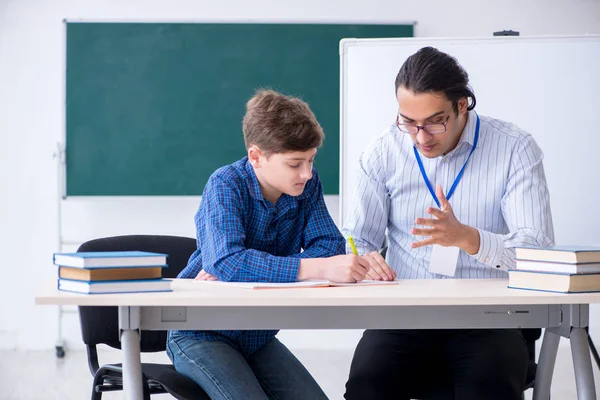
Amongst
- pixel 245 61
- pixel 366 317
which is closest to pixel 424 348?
pixel 366 317

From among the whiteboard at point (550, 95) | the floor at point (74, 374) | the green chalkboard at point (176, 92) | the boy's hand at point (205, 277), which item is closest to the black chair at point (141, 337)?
the boy's hand at point (205, 277)

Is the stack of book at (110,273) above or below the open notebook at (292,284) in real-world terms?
above

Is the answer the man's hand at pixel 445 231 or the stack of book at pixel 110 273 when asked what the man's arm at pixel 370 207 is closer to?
the man's hand at pixel 445 231

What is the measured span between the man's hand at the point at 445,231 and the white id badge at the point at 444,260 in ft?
0.51

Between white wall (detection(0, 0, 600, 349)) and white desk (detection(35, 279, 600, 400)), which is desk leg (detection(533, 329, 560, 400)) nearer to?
white desk (detection(35, 279, 600, 400))

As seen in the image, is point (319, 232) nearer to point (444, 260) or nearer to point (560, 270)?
point (444, 260)

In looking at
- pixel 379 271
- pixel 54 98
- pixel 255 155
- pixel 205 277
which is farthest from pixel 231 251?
pixel 54 98

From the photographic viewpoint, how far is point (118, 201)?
441 cm

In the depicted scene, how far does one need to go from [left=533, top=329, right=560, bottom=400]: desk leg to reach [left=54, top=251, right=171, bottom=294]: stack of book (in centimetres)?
98

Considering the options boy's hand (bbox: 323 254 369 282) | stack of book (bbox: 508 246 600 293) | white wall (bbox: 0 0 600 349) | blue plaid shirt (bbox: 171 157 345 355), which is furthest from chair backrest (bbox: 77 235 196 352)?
white wall (bbox: 0 0 600 349)

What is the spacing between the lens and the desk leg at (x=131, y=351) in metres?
1.54

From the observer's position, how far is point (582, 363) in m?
1.69

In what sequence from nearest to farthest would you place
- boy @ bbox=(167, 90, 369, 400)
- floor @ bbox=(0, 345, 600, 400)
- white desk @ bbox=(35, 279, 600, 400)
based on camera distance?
white desk @ bbox=(35, 279, 600, 400) < boy @ bbox=(167, 90, 369, 400) < floor @ bbox=(0, 345, 600, 400)

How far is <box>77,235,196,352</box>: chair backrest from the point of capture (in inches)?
79.9
